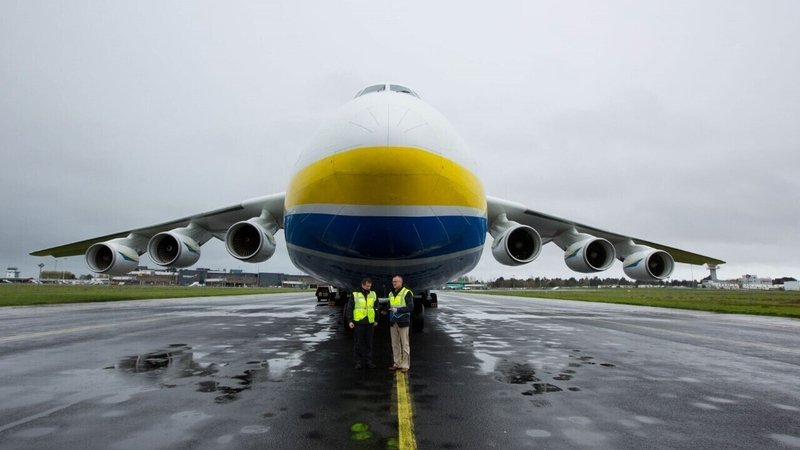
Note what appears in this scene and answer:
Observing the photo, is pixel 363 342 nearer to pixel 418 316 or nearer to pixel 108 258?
pixel 418 316

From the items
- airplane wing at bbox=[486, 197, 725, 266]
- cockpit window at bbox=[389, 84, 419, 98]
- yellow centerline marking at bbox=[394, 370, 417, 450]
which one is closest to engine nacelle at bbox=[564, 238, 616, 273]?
airplane wing at bbox=[486, 197, 725, 266]

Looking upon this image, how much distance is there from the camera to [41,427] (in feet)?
11.0

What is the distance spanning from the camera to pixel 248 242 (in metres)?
8.34

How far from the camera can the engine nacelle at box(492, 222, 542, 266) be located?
8.20 metres

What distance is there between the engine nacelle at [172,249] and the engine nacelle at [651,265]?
1180 cm

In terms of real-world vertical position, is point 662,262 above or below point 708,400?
above

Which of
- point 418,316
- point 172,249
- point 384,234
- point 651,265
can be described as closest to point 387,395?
point 384,234

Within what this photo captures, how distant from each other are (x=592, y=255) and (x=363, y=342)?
7.25m

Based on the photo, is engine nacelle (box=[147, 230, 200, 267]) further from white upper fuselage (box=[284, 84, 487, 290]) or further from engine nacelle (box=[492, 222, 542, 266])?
engine nacelle (box=[492, 222, 542, 266])

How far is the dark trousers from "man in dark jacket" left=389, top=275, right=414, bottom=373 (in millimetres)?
340

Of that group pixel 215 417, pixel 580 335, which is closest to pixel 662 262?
pixel 580 335

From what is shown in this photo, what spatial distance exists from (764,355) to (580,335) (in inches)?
131

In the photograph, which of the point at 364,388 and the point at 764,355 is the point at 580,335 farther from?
the point at 364,388

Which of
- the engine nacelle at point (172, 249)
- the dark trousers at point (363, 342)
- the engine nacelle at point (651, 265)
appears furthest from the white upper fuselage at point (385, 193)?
the engine nacelle at point (651, 265)
